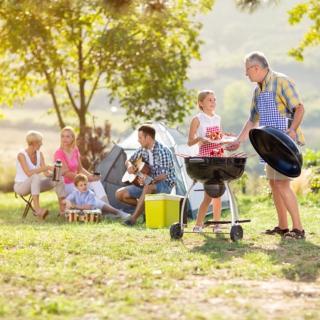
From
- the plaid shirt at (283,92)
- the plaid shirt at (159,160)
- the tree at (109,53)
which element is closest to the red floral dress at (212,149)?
the plaid shirt at (283,92)

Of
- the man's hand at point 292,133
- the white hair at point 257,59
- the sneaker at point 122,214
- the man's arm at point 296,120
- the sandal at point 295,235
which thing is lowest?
the sandal at point 295,235

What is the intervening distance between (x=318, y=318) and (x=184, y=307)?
2.46 feet

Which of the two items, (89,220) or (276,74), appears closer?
(276,74)

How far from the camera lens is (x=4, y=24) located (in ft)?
58.0

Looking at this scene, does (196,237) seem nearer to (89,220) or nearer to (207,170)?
(207,170)

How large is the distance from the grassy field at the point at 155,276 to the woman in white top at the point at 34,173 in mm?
2371

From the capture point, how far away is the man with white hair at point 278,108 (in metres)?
7.50

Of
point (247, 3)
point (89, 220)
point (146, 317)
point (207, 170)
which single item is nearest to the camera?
point (146, 317)

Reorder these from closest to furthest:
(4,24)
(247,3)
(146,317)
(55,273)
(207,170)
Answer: (146,317), (55,273), (207,170), (247,3), (4,24)

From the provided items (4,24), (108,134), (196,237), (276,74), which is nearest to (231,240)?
(196,237)

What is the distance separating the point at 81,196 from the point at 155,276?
5.10 m

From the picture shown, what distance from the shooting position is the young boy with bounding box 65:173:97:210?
10.5 m

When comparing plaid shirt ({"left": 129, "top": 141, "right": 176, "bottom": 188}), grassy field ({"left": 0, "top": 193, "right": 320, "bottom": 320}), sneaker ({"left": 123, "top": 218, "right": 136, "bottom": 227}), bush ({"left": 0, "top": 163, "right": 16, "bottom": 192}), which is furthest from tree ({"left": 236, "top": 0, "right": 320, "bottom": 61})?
grassy field ({"left": 0, "top": 193, "right": 320, "bottom": 320})

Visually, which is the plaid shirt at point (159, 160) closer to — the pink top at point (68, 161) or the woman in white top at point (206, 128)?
the pink top at point (68, 161)
